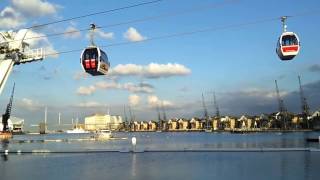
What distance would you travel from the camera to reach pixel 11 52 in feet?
153

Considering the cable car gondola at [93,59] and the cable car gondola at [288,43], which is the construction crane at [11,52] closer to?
the cable car gondola at [93,59]

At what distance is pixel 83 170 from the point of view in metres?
33.8

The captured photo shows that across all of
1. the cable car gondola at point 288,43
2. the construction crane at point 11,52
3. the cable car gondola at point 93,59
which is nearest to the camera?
the cable car gondola at point 288,43

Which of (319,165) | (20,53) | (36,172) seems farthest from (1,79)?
(319,165)

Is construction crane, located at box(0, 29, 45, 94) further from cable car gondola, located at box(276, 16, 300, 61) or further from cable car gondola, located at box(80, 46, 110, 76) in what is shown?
cable car gondola, located at box(276, 16, 300, 61)

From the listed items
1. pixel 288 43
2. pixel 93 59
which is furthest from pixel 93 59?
pixel 288 43

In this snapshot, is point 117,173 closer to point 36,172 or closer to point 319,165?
point 36,172

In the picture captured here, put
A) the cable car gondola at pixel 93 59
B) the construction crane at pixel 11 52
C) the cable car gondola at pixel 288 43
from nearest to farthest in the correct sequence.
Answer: the cable car gondola at pixel 288 43, the cable car gondola at pixel 93 59, the construction crane at pixel 11 52

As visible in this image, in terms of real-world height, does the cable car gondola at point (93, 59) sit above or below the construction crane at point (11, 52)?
below

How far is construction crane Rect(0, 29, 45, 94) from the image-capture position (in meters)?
46.1

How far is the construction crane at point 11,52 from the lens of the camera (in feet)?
151

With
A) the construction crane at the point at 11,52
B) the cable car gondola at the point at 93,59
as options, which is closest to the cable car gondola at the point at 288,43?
the cable car gondola at the point at 93,59

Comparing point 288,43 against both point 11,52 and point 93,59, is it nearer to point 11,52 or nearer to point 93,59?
point 93,59

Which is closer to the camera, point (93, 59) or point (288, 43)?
point (288, 43)
